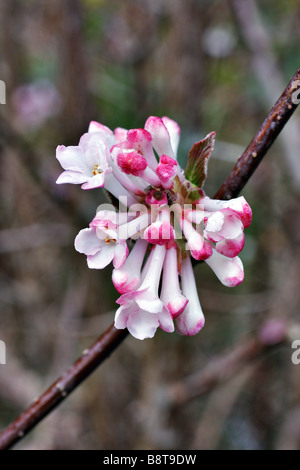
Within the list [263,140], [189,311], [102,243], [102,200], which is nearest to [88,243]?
[102,243]

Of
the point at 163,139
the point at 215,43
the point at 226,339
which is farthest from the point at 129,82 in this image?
the point at 163,139

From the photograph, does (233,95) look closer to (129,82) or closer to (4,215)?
(129,82)

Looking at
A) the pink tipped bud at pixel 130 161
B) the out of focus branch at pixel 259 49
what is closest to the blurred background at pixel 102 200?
the out of focus branch at pixel 259 49

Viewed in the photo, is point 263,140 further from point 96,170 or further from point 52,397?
point 52,397

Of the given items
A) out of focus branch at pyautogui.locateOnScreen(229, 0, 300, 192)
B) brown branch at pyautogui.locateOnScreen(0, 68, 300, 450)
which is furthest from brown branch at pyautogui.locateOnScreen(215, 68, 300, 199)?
out of focus branch at pyautogui.locateOnScreen(229, 0, 300, 192)

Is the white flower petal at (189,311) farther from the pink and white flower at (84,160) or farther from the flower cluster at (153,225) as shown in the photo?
the pink and white flower at (84,160)

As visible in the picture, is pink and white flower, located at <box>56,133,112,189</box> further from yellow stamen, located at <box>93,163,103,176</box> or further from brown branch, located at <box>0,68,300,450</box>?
brown branch, located at <box>0,68,300,450</box>
